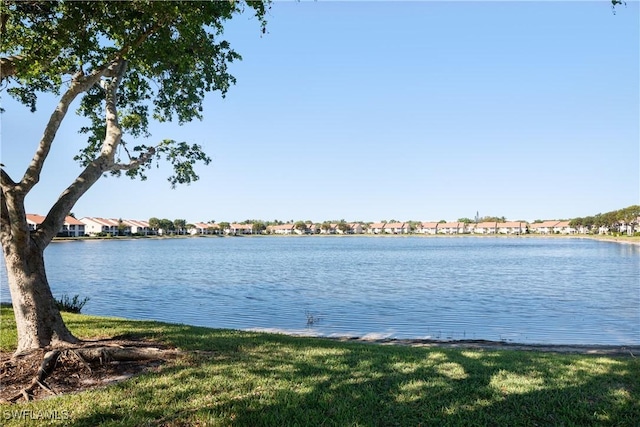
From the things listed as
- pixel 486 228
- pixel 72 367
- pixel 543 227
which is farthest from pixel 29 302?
pixel 543 227

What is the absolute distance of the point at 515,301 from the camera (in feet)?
71.3

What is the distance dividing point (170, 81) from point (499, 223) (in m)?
193

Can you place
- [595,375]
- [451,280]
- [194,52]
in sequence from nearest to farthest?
[595,375]
[194,52]
[451,280]

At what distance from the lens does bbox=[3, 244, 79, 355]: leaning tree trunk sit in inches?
279

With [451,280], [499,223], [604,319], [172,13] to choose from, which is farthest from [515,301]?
[499,223]

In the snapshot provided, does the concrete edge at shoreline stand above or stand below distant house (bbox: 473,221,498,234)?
below

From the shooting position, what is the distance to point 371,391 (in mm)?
5488

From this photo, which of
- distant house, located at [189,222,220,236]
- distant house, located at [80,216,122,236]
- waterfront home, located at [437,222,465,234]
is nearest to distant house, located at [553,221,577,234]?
waterfront home, located at [437,222,465,234]

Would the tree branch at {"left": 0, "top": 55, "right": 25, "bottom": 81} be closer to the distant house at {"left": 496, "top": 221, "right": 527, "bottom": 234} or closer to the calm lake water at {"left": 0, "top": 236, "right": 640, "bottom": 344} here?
the calm lake water at {"left": 0, "top": 236, "right": 640, "bottom": 344}

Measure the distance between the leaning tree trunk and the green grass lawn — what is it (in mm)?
911

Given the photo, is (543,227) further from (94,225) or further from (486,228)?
(94,225)

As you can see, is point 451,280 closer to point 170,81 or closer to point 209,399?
point 170,81

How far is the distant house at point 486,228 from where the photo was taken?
184 meters

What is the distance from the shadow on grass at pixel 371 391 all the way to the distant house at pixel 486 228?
18811cm
